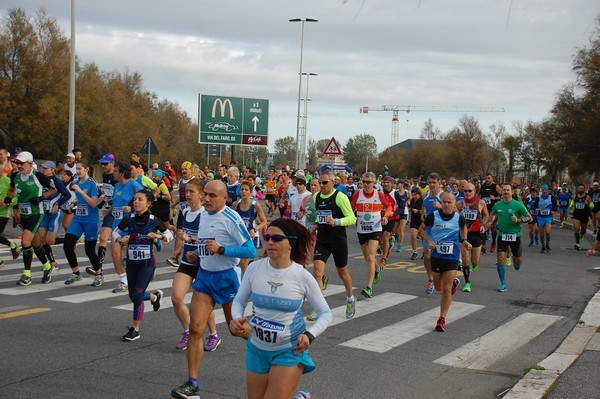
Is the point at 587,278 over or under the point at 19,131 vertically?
under

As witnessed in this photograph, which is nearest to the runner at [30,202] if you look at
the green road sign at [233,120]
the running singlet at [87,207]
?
the running singlet at [87,207]

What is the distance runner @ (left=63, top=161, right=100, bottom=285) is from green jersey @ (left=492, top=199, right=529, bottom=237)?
24.0 feet

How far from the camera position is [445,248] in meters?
9.62

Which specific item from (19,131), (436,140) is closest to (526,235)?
(19,131)

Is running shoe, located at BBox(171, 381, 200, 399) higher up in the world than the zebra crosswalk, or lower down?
higher up

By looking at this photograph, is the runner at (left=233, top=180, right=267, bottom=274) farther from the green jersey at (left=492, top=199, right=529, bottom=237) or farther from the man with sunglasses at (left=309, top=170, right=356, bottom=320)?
the green jersey at (left=492, top=199, right=529, bottom=237)

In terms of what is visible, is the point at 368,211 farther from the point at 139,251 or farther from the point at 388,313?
the point at 139,251

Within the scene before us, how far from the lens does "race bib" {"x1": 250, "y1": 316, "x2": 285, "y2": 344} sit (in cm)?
465

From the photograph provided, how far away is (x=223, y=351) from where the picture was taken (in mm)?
7711

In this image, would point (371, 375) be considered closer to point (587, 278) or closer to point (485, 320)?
point (485, 320)

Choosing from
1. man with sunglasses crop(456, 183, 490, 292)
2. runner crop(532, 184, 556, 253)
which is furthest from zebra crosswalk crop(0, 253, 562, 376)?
runner crop(532, 184, 556, 253)

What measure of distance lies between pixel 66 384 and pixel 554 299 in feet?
28.4

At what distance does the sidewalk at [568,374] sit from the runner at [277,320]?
2567mm

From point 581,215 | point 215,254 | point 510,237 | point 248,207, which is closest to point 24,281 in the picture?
point 248,207
